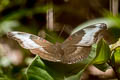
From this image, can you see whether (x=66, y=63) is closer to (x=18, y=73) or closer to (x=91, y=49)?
(x=91, y=49)

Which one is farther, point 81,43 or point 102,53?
point 81,43

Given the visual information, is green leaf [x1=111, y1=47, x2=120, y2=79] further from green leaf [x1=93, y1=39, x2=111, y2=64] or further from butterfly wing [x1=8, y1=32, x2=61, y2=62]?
butterfly wing [x1=8, y1=32, x2=61, y2=62]

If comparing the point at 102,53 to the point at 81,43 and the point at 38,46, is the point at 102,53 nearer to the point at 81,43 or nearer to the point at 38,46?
the point at 81,43

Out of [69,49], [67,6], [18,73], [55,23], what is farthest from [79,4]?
[69,49]

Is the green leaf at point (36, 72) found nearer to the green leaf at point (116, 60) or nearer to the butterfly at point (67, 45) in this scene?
the butterfly at point (67, 45)

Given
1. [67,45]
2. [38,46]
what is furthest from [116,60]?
[38,46]

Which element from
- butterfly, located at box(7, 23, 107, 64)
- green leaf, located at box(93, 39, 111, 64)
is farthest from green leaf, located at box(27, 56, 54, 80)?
green leaf, located at box(93, 39, 111, 64)
